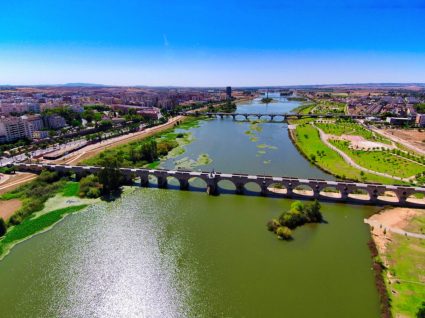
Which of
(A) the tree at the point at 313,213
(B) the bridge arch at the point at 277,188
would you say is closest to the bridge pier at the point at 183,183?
(B) the bridge arch at the point at 277,188

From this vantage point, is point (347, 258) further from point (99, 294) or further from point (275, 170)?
point (275, 170)

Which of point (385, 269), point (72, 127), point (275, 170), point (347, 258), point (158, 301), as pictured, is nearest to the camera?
point (158, 301)

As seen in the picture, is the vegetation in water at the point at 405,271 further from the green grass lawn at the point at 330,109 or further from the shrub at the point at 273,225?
the green grass lawn at the point at 330,109

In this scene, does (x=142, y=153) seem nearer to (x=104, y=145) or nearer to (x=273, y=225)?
(x=104, y=145)

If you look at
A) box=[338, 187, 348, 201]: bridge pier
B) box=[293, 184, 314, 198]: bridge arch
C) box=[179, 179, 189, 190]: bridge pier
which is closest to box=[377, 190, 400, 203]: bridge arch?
box=[338, 187, 348, 201]: bridge pier

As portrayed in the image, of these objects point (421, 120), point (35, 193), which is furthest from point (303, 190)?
point (421, 120)

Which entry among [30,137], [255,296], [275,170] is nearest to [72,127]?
[30,137]
